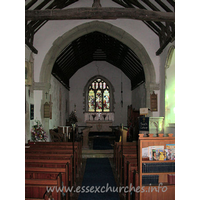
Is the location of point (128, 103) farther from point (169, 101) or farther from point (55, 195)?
point (55, 195)

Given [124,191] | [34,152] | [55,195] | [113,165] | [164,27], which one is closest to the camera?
[55,195]

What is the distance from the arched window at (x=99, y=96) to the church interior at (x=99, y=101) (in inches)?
2.8

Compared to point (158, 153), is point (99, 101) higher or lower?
higher

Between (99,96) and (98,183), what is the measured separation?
1101 cm

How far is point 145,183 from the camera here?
3285mm

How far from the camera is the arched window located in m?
15.5

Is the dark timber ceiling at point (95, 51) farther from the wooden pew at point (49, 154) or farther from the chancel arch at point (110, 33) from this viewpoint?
the wooden pew at point (49, 154)

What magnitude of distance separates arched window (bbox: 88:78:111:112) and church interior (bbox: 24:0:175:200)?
7 cm

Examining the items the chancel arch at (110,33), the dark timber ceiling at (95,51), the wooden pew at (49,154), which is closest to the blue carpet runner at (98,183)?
the wooden pew at (49,154)

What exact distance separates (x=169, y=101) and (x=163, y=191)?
14.1 ft

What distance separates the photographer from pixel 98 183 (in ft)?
15.3

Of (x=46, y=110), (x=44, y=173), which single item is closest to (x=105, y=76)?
(x=46, y=110)

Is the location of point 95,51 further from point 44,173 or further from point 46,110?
point 44,173
